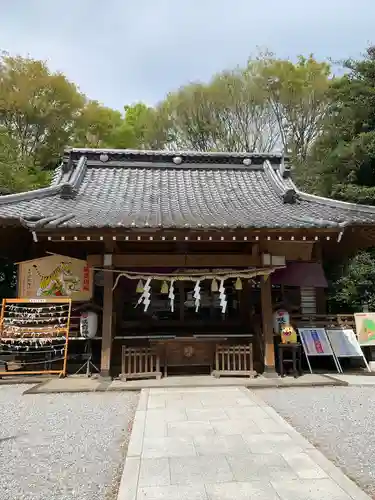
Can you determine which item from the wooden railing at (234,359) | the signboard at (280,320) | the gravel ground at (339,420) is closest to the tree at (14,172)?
the wooden railing at (234,359)

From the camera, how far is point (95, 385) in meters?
7.31

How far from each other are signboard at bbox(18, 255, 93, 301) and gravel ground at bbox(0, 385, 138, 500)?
2.36 meters

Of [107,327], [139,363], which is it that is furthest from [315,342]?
[107,327]

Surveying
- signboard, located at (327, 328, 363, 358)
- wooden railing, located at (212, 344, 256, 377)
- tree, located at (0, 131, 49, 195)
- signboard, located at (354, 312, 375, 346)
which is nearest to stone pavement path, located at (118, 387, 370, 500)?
wooden railing, located at (212, 344, 256, 377)

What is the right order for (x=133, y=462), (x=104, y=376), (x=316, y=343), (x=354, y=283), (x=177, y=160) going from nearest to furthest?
1. (x=133, y=462)
2. (x=104, y=376)
3. (x=316, y=343)
4. (x=177, y=160)
5. (x=354, y=283)

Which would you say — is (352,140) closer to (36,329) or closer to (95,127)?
(36,329)

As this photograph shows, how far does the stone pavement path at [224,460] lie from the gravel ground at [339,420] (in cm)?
25

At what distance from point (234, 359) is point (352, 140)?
10.5m

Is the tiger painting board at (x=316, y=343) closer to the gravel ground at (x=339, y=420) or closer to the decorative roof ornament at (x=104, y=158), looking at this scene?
the gravel ground at (x=339, y=420)

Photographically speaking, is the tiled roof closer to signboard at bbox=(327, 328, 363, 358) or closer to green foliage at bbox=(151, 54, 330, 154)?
signboard at bbox=(327, 328, 363, 358)

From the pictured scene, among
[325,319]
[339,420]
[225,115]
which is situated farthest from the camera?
[225,115]

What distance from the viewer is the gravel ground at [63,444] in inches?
129

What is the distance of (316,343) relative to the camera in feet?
29.0

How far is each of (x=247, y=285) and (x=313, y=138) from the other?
43.7 feet
